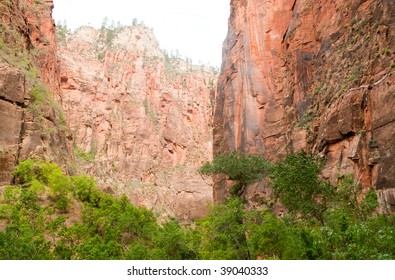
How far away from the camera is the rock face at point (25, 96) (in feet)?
108

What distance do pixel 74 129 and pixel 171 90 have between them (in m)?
33.9

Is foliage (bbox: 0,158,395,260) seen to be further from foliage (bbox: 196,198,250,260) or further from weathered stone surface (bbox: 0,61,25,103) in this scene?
weathered stone surface (bbox: 0,61,25,103)

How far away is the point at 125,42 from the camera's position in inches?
4631

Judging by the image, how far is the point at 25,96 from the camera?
3625 centimetres

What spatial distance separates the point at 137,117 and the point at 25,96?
6496cm

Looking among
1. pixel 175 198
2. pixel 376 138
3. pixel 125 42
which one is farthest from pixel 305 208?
pixel 125 42

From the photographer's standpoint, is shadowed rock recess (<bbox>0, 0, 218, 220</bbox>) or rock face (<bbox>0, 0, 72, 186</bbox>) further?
shadowed rock recess (<bbox>0, 0, 218, 220</bbox>)

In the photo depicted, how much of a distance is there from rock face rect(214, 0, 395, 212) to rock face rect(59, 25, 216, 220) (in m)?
30.4

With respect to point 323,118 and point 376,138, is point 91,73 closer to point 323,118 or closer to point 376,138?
point 323,118

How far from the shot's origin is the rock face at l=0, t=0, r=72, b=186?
32875mm

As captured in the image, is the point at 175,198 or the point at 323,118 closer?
the point at 323,118

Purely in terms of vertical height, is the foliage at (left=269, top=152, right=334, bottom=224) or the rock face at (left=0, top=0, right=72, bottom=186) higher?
the rock face at (left=0, top=0, right=72, bottom=186)

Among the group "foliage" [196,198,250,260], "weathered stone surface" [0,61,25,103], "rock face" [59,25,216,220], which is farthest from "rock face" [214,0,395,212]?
"rock face" [59,25,216,220]

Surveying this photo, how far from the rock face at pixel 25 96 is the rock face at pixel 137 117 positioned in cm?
3219
